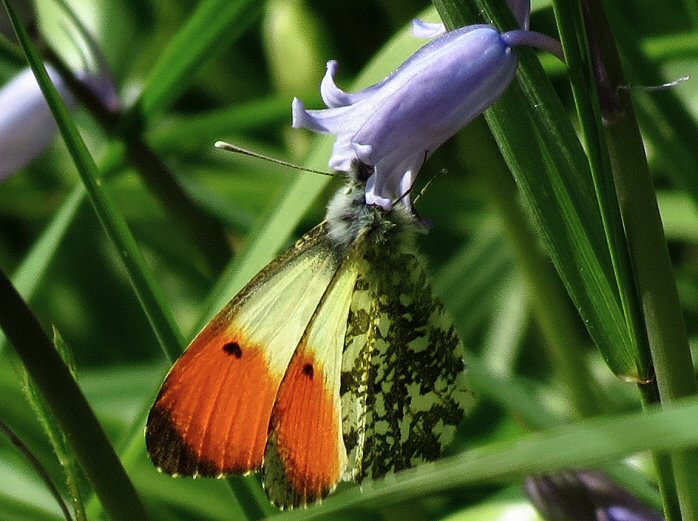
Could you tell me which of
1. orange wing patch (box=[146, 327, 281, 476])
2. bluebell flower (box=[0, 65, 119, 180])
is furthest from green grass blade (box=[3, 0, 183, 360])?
bluebell flower (box=[0, 65, 119, 180])

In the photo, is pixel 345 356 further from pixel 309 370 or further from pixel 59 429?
pixel 59 429

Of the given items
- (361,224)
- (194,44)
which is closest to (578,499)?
(361,224)

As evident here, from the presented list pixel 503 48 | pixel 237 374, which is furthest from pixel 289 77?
pixel 503 48

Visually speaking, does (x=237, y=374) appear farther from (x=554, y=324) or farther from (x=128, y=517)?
(x=554, y=324)

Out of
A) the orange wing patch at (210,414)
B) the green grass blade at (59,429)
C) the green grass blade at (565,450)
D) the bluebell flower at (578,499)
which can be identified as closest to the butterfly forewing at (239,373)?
the orange wing patch at (210,414)

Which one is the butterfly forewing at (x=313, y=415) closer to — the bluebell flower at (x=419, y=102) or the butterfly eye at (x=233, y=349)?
the butterfly eye at (x=233, y=349)

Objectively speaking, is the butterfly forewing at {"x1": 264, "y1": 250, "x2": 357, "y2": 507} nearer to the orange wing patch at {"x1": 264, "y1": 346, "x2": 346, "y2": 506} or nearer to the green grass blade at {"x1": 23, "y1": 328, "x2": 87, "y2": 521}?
the orange wing patch at {"x1": 264, "y1": 346, "x2": 346, "y2": 506}
